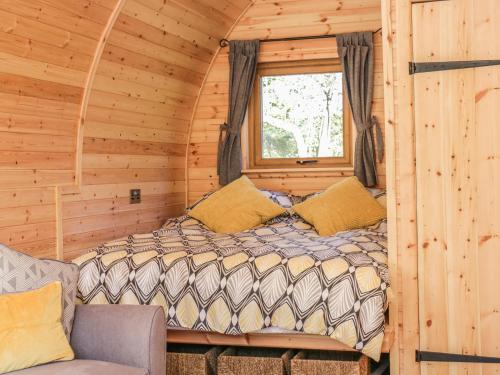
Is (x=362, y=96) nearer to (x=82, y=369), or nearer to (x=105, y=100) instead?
(x=105, y=100)

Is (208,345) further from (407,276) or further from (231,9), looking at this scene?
(231,9)

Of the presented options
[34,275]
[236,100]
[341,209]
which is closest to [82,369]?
[34,275]

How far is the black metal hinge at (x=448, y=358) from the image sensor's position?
337 cm

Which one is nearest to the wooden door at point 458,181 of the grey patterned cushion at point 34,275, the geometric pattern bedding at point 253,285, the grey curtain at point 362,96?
the geometric pattern bedding at point 253,285

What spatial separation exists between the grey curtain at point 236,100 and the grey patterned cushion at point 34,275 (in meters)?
2.47

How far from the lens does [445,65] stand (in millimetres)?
3363

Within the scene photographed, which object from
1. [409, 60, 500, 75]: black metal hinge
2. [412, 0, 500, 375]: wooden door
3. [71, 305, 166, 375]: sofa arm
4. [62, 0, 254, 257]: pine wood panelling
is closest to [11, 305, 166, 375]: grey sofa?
[71, 305, 166, 375]: sofa arm

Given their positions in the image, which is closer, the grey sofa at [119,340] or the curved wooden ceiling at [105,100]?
the grey sofa at [119,340]

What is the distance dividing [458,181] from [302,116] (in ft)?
7.05

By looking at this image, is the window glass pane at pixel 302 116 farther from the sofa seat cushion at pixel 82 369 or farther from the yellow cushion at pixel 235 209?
the sofa seat cushion at pixel 82 369

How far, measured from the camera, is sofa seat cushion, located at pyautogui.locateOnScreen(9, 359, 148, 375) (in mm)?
2473

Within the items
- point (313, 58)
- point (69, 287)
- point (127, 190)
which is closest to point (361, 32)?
point (313, 58)

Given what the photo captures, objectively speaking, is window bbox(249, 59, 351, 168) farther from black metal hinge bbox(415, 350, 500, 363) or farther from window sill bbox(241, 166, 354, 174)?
black metal hinge bbox(415, 350, 500, 363)

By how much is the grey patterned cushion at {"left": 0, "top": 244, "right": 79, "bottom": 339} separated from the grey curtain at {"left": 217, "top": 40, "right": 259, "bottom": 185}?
2.47 metres
